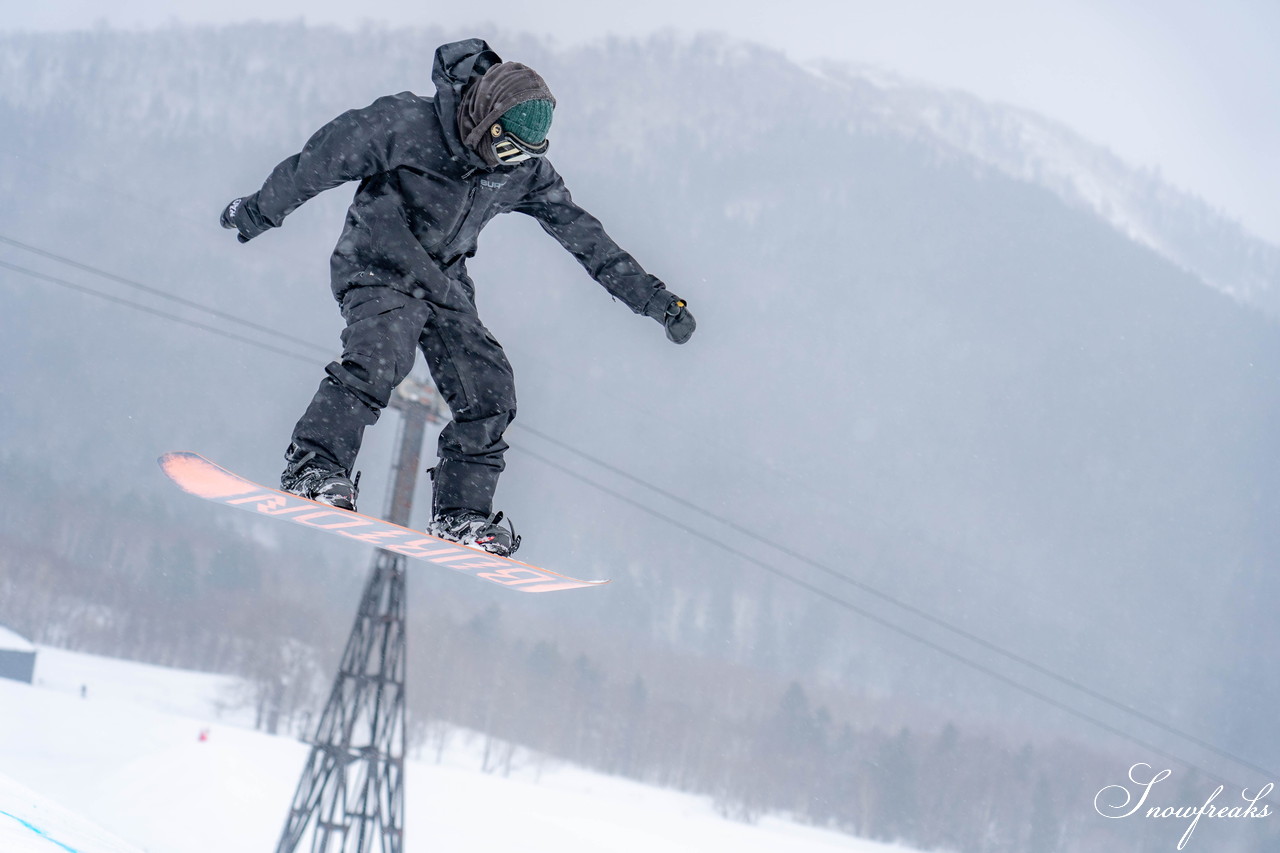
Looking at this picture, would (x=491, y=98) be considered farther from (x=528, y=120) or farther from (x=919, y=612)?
(x=919, y=612)

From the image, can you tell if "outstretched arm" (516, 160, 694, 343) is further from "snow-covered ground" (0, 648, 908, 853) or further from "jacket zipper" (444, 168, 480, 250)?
"snow-covered ground" (0, 648, 908, 853)

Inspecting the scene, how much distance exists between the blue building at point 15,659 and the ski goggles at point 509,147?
1502 inches

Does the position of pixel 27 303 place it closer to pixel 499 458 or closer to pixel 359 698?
pixel 359 698

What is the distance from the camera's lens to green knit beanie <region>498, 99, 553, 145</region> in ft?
12.6

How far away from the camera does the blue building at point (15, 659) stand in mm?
32969

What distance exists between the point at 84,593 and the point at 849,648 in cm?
4995

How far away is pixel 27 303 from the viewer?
7738 cm

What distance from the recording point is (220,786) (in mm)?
28953

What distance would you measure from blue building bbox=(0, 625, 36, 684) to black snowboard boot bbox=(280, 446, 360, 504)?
3741 cm

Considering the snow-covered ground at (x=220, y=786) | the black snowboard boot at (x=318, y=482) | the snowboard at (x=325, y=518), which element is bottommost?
the snow-covered ground at (x=220, y=786)

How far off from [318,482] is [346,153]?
1474 mm

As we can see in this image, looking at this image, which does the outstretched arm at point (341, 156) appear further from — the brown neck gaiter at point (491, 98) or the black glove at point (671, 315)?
the black glove at point (671, 315)

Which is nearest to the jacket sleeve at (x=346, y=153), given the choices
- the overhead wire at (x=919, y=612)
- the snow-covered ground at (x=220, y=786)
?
the snow-covered ground at (x=220, y=786)

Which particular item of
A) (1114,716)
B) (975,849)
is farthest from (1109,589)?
(975,849)
